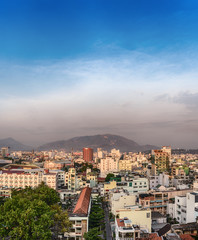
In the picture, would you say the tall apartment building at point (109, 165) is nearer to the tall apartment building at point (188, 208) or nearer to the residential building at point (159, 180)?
the residential building at point (159, 180)

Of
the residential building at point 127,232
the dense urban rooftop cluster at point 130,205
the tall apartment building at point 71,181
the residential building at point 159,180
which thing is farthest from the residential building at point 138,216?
the tall apartment building at point 71,181

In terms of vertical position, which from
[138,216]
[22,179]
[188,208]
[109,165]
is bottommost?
[109,165]

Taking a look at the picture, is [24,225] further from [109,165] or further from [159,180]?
[109,165]

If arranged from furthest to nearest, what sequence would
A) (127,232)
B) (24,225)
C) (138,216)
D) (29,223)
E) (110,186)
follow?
(110,186), (138,216), (29,223), (24,225), (127,232)

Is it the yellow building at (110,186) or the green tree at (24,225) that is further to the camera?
the yellow building at (110,186)

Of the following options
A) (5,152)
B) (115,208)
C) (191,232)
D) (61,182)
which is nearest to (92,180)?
(61,182)

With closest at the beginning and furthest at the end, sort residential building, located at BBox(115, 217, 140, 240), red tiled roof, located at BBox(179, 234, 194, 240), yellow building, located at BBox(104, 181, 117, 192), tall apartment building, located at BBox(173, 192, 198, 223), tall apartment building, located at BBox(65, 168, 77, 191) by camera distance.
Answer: residential building, located at BBox(115, 217, 140, 240) < red tiled roof, located at BBox(179, 234, 194, 240) < tall apartment building, located at BBox(173, 192, 198, 223) < yellow building, located at BBox(104, 181, 117, 192) < tall apartment building, located at BBox(65, 168, 77, 191)

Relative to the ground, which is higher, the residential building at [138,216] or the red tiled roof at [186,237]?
the residential building at [138,216]

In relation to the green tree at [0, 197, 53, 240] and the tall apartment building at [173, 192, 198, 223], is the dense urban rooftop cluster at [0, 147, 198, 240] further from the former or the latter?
the green tree at [0, 197, 53, 240]

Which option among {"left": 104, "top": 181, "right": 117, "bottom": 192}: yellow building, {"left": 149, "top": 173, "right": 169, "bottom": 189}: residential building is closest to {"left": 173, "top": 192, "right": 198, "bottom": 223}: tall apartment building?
{"left": 104, "top": 181, "right": 117, "bottom": 192}: yellow building

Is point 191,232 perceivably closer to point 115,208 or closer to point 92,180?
point 115,208

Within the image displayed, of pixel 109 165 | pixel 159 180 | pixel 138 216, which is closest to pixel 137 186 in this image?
pixel 159 180
